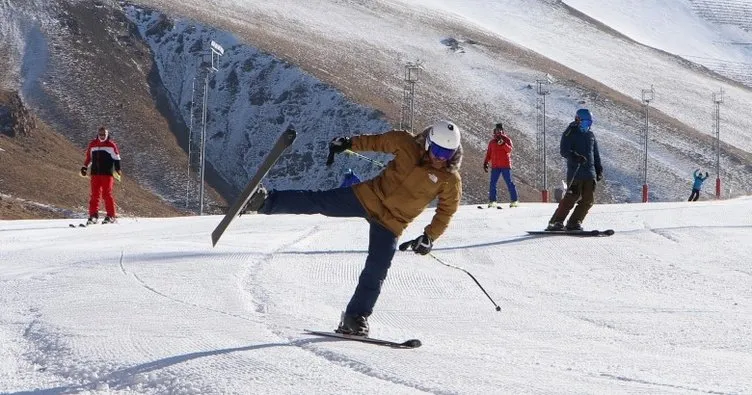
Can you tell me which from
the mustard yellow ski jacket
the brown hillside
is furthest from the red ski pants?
the brown hillside

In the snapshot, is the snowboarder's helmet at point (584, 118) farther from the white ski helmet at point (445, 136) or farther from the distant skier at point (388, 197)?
the white ski helmet at point (445, 136)

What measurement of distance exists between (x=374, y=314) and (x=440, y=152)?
2023 mm

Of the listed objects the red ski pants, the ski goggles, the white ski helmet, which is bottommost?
the red ski pants

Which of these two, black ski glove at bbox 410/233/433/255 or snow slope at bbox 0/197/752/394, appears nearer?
snow slope at bbox 0/197/752/394

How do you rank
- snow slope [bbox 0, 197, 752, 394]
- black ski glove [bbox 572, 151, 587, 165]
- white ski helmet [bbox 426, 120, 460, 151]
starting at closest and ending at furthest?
snow slope [bbox 0, 197, 752, 394], white ski helmet [bbox 426, 120, 460, 151], black ski glove [bbox 572, 151, 587, 165]

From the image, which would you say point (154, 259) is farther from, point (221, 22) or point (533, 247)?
point (221, 22)

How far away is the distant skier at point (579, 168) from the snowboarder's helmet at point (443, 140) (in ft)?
25.0

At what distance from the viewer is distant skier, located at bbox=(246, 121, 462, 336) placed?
6613 mm

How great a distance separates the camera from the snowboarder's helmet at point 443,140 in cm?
650

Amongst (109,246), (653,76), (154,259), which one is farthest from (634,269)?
(653,76)

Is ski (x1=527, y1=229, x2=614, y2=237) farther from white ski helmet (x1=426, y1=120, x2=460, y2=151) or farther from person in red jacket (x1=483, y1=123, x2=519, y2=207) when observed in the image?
white ski helmet (x1=426, y1=120, x2=460, y2=151)

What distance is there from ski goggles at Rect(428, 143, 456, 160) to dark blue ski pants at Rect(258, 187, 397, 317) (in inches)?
25.4

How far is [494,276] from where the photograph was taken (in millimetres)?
10688

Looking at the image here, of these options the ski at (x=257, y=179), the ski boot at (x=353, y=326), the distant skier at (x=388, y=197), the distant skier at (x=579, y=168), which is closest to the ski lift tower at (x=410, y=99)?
the distant skier at (x=579, y=168)
